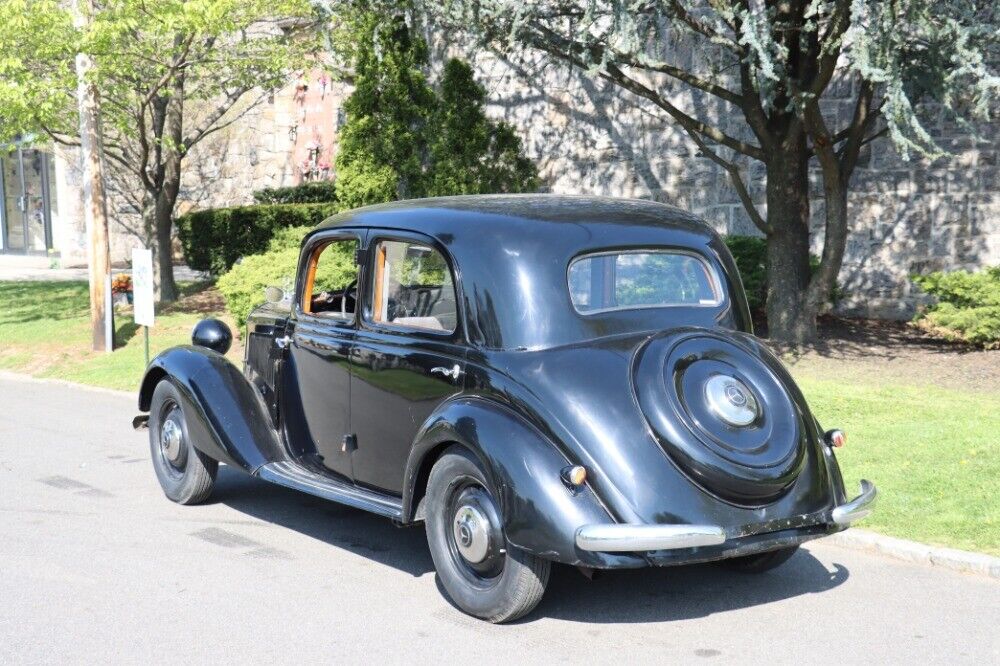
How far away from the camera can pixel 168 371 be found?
24.8 ft

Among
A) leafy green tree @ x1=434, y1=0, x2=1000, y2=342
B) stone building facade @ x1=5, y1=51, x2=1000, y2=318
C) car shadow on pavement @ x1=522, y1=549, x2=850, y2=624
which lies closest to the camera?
car shadow on pavement @ x1=522, y1=549, x2=850, y2=624

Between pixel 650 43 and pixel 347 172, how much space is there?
4.45 meters

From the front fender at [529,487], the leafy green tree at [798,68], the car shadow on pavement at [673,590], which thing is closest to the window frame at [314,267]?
the front fender at [529,487]

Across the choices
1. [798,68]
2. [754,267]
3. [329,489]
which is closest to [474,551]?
[329,489]

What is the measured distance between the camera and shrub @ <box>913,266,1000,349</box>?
468 inches

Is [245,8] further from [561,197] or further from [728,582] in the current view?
[728,582]

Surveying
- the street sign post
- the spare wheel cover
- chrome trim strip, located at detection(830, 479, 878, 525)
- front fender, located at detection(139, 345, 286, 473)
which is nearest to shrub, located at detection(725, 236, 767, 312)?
the street sign post

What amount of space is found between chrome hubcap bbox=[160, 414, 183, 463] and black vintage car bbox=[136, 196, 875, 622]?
0.59m

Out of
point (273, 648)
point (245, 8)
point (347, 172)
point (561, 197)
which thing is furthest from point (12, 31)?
point (273, 648)

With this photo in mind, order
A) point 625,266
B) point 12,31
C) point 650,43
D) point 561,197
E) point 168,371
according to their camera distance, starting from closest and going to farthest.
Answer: point 625,266
point 561,197
point 168,371
point 12,31
point 650,43

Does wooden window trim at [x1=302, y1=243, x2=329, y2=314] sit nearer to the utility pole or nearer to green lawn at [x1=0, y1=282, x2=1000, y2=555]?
green lawn at [x1=0, y1=282, x2=1000, y2=555]

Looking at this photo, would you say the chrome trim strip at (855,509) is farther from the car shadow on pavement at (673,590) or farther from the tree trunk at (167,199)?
the tree trunk at (167,199)

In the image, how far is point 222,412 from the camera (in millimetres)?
7086

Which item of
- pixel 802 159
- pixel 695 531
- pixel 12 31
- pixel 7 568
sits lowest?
pixel 7 568
